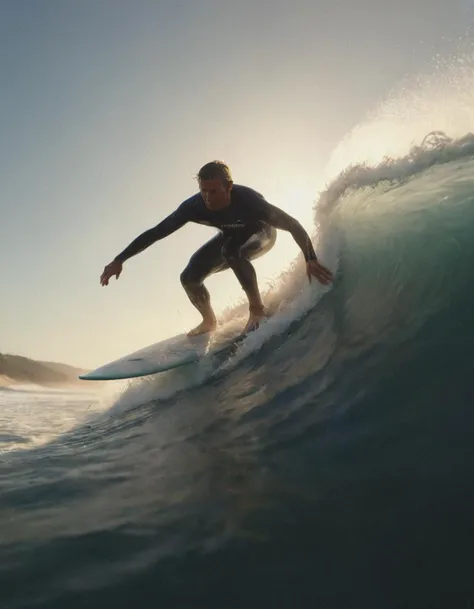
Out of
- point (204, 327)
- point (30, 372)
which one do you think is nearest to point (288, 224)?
point (204, 327)

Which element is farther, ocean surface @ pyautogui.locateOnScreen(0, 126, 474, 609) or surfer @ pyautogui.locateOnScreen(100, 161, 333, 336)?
surfer @ pyautogui.locateOnScreen(100, 161, 333, 336)

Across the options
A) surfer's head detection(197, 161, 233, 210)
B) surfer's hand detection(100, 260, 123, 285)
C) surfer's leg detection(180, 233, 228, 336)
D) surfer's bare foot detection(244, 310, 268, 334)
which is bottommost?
surfer's bare foot detection(244, 310, 268, 334)

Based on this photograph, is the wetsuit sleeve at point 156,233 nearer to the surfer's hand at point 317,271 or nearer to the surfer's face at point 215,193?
the surfer's face at point 215,193

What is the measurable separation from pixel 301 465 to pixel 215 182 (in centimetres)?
320

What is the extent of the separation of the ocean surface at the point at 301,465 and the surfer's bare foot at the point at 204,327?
31.1 inches

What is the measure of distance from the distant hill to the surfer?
56.8ft

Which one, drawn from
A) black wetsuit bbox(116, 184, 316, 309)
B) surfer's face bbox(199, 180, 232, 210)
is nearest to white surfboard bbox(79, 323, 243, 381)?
black wetsuit bbox(116, 184, 316, 309)

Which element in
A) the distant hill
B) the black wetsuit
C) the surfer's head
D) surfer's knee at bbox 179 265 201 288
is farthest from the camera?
the distant hill

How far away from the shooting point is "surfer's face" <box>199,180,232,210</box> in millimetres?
5086

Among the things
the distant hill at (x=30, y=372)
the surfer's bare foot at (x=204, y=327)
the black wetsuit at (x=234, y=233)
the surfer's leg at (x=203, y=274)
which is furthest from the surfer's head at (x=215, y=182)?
the distant hill at (x=30, y=372)

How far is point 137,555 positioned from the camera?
82.7 inches

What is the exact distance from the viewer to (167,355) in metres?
5.87

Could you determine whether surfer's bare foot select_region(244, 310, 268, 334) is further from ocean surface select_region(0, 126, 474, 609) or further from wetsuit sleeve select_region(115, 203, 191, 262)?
wetsuit sleeve select_region(115, 203, 191, 262)

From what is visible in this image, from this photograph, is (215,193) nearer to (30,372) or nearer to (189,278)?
(189,278)
